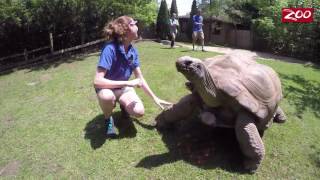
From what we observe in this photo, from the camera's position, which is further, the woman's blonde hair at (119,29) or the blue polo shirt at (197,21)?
the blue polo shirt at (197,21)

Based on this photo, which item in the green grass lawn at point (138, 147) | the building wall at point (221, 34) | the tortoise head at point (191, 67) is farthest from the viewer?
the building wall at point (221, 34)

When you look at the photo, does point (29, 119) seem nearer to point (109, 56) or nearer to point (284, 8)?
point (109, 56)

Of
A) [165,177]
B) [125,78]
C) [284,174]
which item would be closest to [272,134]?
[284,174]

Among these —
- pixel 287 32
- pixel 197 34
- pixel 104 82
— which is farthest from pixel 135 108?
pixel 287 32

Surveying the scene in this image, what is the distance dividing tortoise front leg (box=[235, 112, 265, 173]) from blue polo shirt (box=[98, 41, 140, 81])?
1.59 meters

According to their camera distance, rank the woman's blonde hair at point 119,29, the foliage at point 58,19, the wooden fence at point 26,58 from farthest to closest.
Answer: the foliage at point 58,19
the wooden fence at point 26,58
the woman's blonde hair at point 119,29

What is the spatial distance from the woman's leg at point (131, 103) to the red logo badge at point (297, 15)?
1644 cm

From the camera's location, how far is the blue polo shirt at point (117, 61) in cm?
461

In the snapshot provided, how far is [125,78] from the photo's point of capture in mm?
4934

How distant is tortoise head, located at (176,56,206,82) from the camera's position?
13.3 feet

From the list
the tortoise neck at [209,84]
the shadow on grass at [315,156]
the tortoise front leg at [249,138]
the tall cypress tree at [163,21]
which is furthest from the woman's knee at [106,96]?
the tall cypress tree at [163,21]

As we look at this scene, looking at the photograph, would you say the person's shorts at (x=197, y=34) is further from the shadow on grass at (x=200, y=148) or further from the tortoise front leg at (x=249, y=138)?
the tortoise front leg at (x=249, y=138)

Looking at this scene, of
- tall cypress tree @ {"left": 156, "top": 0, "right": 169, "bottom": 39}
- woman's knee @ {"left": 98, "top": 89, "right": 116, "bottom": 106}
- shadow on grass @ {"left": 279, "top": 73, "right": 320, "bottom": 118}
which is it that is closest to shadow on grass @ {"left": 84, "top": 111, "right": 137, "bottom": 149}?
woman's knee @ {"left": 98, "top": 89, "right": 116, "bottom": 106}

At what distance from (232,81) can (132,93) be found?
53.6 inches
